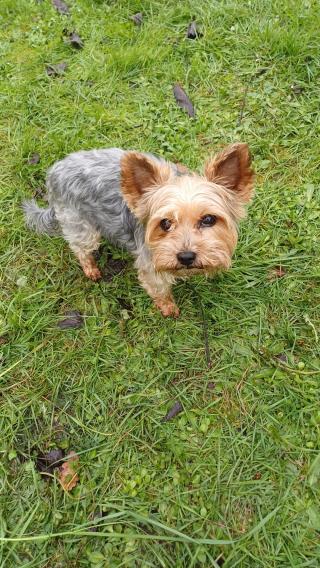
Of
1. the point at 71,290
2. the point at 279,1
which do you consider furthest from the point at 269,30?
the point at 71,290

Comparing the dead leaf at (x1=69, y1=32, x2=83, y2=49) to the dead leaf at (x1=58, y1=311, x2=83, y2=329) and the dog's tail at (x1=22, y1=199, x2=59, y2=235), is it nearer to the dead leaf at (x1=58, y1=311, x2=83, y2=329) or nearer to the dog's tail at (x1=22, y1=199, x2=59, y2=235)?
the dog's tail at (x1=22, y1=199, x2=59, y2=235)

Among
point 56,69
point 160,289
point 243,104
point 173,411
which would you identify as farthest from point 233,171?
point 56,69

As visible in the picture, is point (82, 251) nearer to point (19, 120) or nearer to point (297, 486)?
point (19, 120)

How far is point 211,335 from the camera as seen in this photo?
14.1 feet

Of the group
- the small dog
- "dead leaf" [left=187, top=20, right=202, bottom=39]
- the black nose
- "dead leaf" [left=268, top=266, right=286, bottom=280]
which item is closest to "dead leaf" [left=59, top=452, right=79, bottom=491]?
the small dog

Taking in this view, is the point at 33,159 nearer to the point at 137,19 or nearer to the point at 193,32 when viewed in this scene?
the point at 137,19

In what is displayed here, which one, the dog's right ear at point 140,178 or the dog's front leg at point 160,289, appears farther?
the dog's front leg at point 160,289

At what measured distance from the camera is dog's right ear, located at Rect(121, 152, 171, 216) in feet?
10.7

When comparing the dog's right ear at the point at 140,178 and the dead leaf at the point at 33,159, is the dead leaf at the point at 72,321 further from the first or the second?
the dead leaf at the point at 33,159

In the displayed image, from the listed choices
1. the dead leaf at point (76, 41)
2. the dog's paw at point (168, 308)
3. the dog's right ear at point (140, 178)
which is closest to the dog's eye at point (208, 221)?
the dog's right ear at point (140, 178)

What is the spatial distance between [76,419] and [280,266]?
8.08 feet

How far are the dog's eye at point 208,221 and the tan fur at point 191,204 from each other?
0.05 feet

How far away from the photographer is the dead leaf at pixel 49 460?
383 cm

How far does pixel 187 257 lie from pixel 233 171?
0.73 metres
